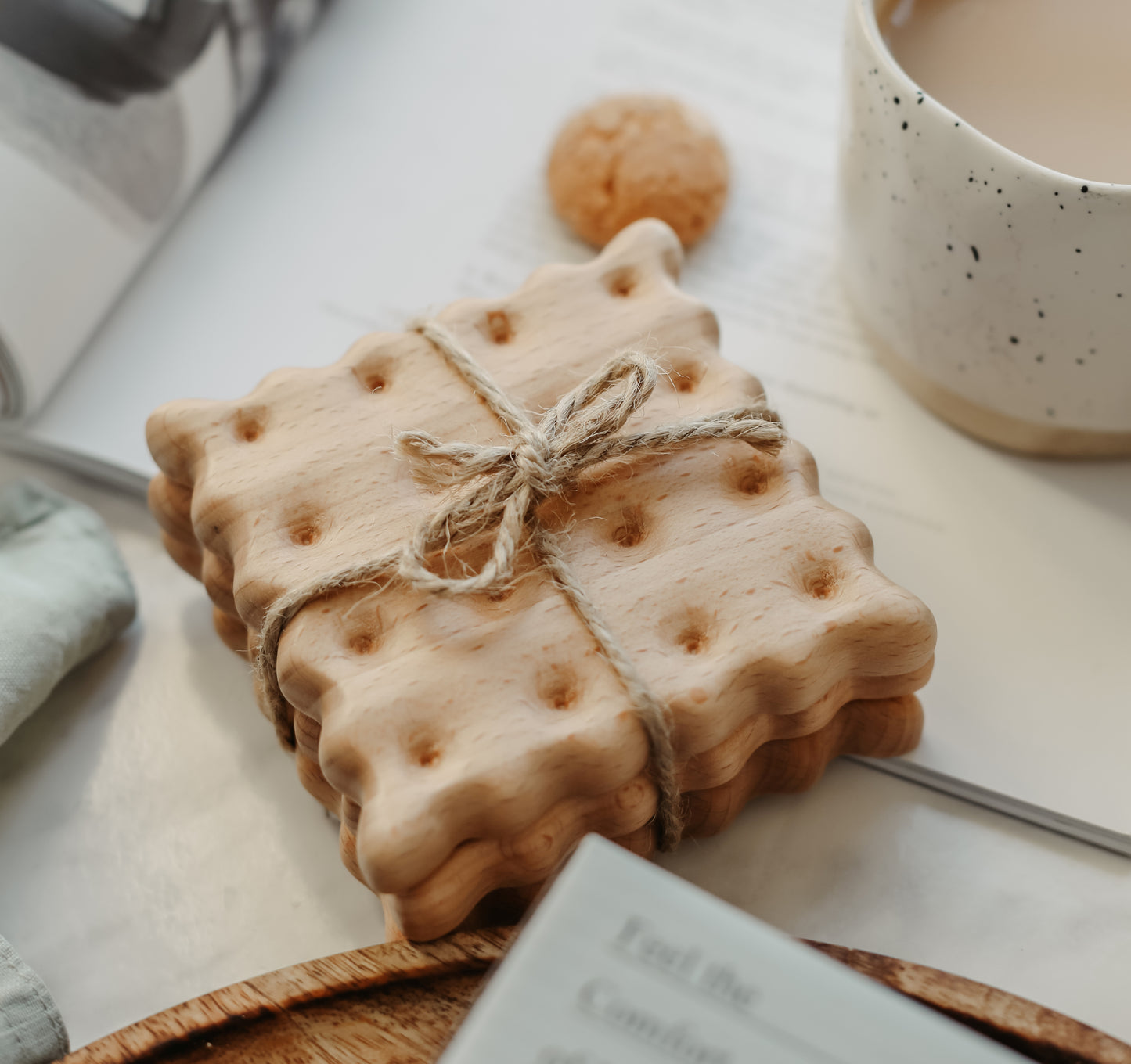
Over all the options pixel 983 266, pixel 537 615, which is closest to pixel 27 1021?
pixel 537 615

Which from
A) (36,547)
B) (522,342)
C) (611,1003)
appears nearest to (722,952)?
(611,1003)

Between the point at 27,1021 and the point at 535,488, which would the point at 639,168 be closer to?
the point at 535,488

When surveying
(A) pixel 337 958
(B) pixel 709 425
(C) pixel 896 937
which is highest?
(B) pixel 709 425

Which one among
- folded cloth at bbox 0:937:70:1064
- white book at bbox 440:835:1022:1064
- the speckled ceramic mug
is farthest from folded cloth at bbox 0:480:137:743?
the speckled ceramic mug

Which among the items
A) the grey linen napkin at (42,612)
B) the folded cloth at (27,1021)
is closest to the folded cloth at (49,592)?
the grey linen napkin at (42,612)

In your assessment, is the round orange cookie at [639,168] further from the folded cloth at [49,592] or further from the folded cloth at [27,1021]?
the folded cloth at [27,1021]

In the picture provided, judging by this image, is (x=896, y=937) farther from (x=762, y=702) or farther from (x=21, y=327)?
(x=21, y=327)

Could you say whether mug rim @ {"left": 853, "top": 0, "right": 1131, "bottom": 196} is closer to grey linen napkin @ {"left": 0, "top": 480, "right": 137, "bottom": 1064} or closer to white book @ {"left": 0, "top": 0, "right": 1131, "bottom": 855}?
white book @ {"left": 0, "top": 0, "right": 1131, "bottom": 855}

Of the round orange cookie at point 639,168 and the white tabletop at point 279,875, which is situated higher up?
the round orange cookie at point 639,168
